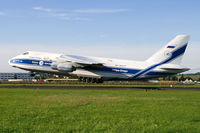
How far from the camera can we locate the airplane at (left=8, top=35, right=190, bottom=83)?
4534 centimetres

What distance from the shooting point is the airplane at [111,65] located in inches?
1785

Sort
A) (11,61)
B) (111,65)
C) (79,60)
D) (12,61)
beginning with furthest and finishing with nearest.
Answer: (11,61) < (12,61) < (79,60) < (111,65)

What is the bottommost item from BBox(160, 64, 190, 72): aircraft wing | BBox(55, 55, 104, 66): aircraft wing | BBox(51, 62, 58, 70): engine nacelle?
BBox(160, 64, 190, 72): aircraft wing

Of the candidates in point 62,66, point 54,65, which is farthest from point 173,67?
point 54,65

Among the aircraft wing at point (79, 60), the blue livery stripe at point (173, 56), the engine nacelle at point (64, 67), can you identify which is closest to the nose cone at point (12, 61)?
the aircraft wing at point (79, 60)

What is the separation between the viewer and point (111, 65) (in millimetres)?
46312

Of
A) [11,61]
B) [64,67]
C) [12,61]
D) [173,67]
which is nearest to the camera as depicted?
[173,67]

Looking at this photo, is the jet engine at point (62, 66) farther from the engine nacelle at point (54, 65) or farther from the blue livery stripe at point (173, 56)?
the blue livery stripe at point (173, 56)

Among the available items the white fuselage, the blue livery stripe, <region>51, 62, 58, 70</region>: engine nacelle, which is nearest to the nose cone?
the white fuselage

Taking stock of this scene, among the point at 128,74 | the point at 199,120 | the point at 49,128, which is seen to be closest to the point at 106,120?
the point at 49,128

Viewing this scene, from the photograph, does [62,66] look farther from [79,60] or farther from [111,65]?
[111,65]

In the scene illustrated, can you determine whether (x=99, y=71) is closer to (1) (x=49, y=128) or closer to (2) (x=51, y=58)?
(2) (x=51, y=58)

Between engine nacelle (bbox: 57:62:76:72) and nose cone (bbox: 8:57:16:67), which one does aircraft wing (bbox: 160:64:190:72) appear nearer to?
engine nacelle (bbox: 57:62:76:72)

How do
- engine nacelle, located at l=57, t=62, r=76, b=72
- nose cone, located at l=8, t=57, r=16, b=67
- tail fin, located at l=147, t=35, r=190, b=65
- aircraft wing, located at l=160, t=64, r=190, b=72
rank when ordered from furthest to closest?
nose cone, located at l=8, t=57, r=16, b=67, tail fin, located at l=147, t=35, r=190, b=65, engine nacelle, located at l=57, t=62, r=76, b=72, aircraft wing, located at l=160, t=64, r=190, b=72
